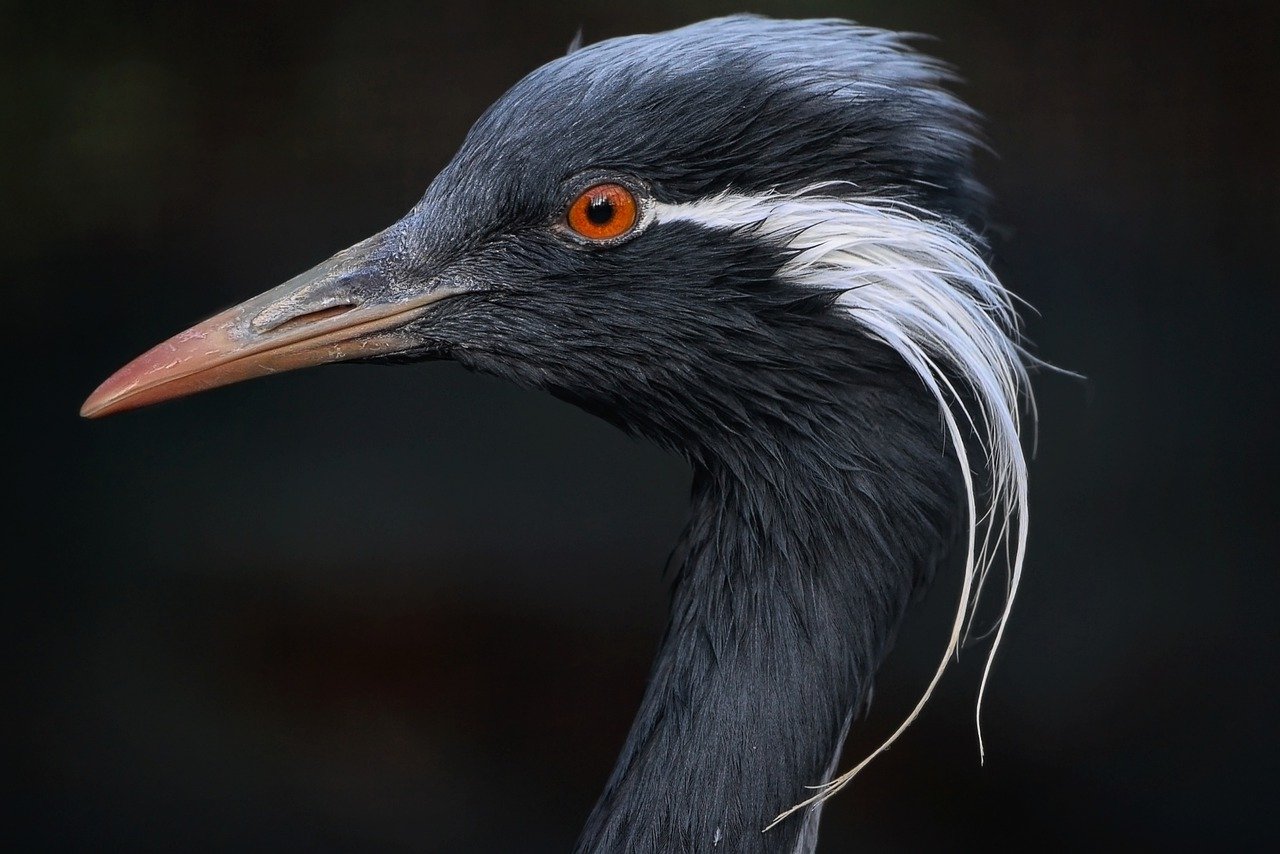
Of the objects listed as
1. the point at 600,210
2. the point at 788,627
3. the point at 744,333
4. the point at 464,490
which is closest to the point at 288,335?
the point at 600,210

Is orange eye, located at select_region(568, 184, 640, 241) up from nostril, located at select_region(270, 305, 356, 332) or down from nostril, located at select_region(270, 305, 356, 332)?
up

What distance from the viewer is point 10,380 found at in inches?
242

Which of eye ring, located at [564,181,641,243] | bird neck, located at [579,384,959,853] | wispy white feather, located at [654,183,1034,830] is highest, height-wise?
eye ring, located at [564,181,641,243]

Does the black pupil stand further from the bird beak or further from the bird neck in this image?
the bird neck

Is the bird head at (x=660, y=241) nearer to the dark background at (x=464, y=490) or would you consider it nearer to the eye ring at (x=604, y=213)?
the eye ring at (x=604, y=213)

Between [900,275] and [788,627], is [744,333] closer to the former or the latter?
[900,275]

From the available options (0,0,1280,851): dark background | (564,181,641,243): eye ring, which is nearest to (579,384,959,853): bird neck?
(564,181,641,243): eye ring

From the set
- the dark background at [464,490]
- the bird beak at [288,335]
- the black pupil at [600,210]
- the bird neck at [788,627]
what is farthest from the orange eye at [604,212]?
the dark background at [464,490]

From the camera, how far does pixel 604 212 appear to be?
9.06ft

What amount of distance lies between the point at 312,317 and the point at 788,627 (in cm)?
116

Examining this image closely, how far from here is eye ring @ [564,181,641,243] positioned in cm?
275

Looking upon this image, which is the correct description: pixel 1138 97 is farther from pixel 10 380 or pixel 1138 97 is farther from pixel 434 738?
pixel 10 380

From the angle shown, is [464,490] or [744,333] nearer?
[744,333]

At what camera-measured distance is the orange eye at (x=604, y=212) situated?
2748mm
